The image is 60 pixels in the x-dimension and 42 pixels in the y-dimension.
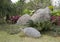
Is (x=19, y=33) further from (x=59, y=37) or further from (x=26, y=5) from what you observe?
(x=26, y=5)

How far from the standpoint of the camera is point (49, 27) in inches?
296

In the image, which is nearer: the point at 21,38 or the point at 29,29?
the point at 21,38

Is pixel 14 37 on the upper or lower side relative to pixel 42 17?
lower

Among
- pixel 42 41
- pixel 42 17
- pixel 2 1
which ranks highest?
pixel 2 1

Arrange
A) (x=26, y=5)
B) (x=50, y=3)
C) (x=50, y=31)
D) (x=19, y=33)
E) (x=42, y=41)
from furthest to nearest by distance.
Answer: (x=50, y=3), (x=26, y=5), (x=50, y=31), (x=19, y=33), (x=42, y=41)

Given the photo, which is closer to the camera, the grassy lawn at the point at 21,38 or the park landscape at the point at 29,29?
the grassy lawn at the point at 21,38

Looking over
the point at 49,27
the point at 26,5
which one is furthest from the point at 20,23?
the point at 26,5

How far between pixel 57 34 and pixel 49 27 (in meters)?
0.67

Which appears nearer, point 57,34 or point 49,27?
point 57,34

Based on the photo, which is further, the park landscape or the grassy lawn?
the park landscape

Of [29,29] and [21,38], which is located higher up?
[29,29]

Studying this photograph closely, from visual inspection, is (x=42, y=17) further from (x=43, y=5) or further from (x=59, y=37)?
(x=43, y=5)

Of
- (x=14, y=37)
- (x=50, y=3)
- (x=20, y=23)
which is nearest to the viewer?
(x=14, y=37)

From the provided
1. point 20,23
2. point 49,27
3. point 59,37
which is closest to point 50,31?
point 49,27
